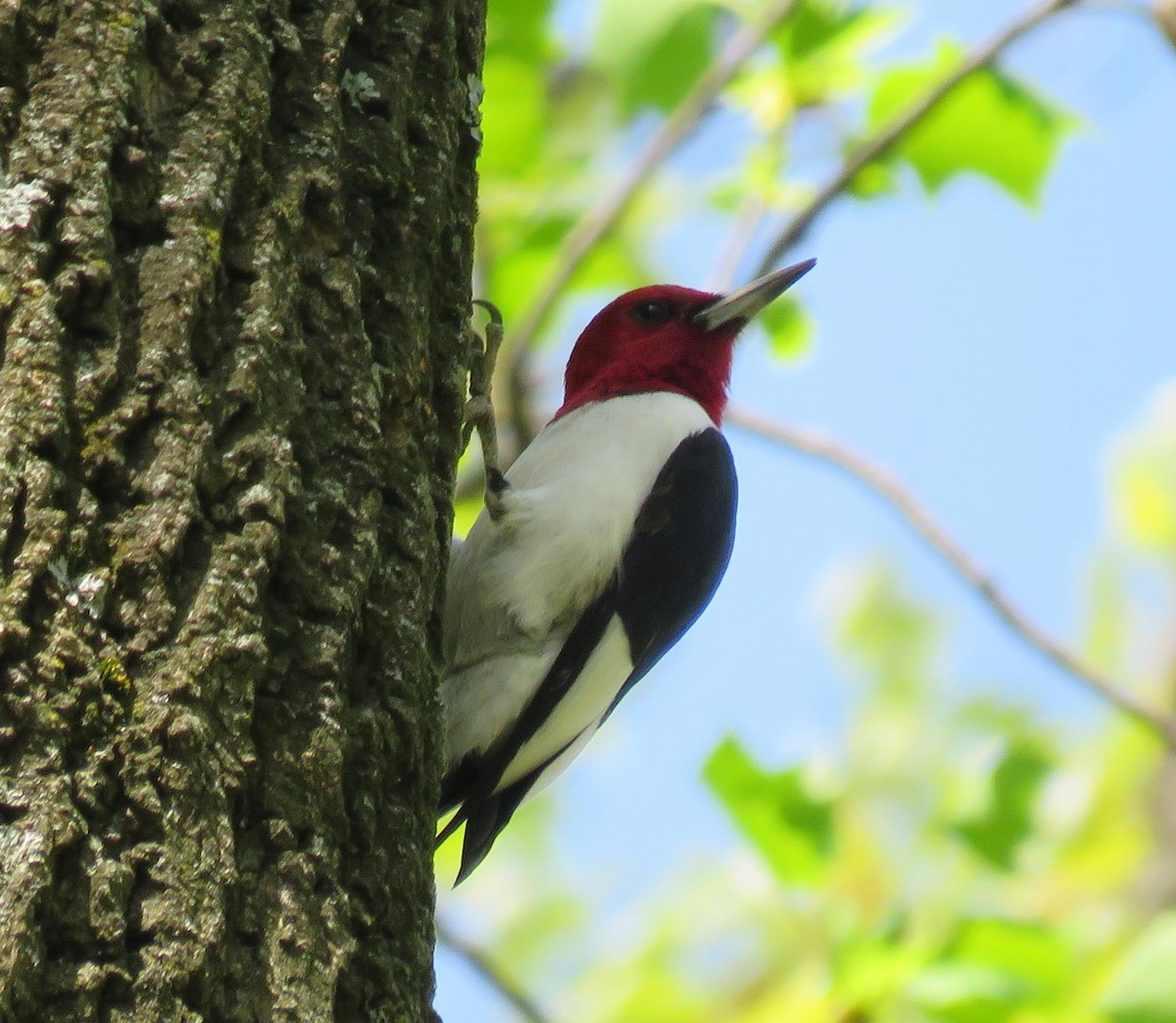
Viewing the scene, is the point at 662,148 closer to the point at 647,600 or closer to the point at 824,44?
the point at 824,44

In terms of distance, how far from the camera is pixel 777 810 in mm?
3379

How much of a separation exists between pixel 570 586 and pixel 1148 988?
1.23m

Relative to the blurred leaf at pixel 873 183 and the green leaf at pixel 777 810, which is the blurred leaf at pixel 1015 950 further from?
the blurred leaf at pixel 873 183

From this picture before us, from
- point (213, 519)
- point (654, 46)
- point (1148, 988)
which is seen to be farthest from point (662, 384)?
point (213, 519)

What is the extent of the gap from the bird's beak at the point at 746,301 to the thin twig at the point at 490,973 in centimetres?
155

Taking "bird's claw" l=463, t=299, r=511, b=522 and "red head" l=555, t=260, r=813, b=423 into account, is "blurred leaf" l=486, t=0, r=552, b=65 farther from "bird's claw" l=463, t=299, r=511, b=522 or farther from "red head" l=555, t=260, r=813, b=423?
"bird's claw" l=463, t=299, r=511, b=522

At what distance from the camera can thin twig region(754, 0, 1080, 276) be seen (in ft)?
12.2

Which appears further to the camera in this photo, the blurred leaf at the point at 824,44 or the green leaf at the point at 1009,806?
the blurred leaf at the point at 824,44

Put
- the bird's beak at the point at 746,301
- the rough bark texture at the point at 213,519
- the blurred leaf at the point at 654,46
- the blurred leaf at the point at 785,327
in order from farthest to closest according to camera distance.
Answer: the blurred leaf at the point at 785,327 < the bird's beak at the point at 746,301 < the blurred leaf at the point at 654,46 < the rough bark texture at the point at 213,519

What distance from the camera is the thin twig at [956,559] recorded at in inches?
143

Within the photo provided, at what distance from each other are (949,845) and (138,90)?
263 centimetres

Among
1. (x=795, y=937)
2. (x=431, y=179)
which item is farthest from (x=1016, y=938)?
(x=431, y=179)

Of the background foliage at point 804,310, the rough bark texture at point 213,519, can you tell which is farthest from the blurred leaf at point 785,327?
the rough bark texture at point 213,519

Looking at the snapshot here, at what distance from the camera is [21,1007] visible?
138cm
